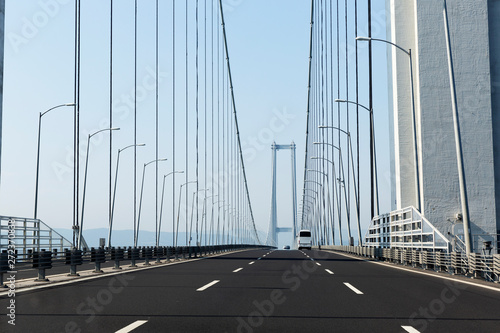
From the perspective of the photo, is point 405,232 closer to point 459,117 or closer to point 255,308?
point 459,117

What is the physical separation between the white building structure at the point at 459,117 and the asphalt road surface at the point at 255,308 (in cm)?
2565

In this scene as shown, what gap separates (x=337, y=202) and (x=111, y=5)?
1429 inches

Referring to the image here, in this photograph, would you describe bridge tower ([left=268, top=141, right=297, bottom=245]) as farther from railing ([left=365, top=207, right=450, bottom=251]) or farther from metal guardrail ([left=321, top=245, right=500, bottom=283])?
metal guardrail ([left=321, top=245, right=500, bottom=283])

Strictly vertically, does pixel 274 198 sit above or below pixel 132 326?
above

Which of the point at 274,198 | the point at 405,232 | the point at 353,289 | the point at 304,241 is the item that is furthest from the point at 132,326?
the point at 274,198

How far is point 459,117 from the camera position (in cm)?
3891

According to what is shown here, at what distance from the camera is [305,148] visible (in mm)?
111062

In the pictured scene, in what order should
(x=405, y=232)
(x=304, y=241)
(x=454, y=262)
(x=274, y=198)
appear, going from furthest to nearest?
(x=274, y=198) < (x=304, y=241) < (x=405, y=232) < (x=454, y=262)

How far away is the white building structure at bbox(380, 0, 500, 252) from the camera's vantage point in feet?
124

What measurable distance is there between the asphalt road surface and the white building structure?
25.6 metres

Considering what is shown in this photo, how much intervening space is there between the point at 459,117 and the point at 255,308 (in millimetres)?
33277

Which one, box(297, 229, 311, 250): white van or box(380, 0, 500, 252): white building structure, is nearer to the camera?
box(380, 0, 500, 252): white building structure

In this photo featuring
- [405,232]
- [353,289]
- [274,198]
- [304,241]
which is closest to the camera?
[353,289]

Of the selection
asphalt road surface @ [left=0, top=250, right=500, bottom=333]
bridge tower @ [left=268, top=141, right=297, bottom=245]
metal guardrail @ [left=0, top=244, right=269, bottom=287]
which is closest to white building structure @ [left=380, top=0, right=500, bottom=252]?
metal guardrail @ [left=0, top=244, right=269, bottom=287]
